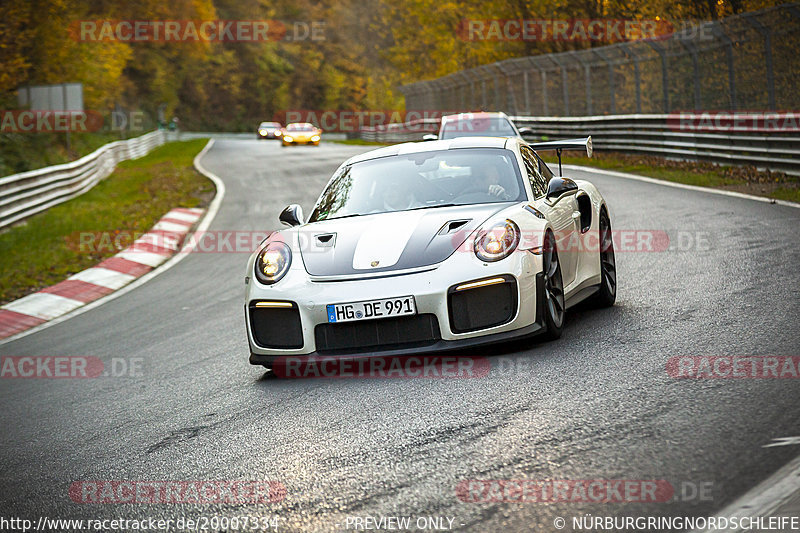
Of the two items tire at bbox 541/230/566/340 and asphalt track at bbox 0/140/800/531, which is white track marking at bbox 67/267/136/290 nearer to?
asphalt track at bbox 0/140/800/531

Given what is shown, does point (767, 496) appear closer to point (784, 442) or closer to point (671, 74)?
point (784, 442)

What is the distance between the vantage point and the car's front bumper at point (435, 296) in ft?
18.3

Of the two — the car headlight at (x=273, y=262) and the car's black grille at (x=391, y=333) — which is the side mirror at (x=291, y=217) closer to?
the car headlight at (x=273, y=262)

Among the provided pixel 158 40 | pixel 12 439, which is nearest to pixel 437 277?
pixel 12 439

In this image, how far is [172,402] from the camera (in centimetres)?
588

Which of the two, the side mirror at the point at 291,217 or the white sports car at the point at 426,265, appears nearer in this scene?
the white sports car at the point at 426,265

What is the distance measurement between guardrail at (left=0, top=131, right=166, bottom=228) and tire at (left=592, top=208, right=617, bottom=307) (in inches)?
426

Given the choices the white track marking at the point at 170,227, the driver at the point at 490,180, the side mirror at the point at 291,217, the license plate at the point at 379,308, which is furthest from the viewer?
the white track marking at the point at 170,227

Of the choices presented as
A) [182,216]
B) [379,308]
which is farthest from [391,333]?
[182,216]

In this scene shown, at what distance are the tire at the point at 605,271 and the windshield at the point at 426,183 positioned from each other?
0.98 meters

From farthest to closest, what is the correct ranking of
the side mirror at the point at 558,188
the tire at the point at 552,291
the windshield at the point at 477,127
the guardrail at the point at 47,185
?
the windshield at the point at 477,127 → the guardrail at the point at 47,185 → the side mirror at the point at 558,188 → the tire at the point at 552,291

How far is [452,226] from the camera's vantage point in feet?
19.9

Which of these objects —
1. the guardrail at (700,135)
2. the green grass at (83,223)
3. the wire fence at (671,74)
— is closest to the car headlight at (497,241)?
the green grass at (83,223)

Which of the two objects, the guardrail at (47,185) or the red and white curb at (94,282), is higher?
the guardrail at (47,185)
